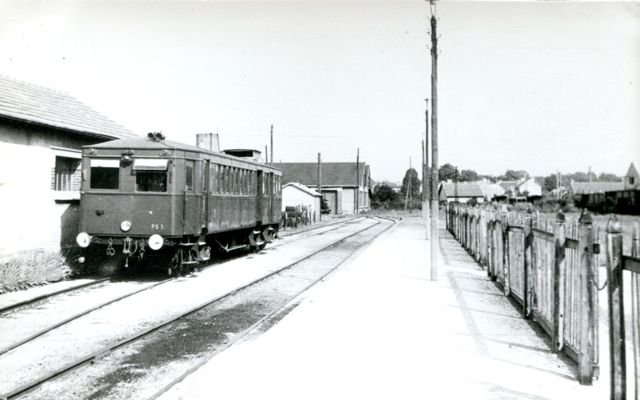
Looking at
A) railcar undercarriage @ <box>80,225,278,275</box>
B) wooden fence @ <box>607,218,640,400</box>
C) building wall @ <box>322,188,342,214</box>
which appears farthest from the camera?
building wall @ <box>322,188,342,214</box>

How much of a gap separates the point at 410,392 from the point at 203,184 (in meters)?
9.60

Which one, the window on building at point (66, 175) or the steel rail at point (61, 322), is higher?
the window on building at point (66, 175)

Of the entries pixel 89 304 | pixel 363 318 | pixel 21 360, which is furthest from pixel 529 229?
pixel 89 304

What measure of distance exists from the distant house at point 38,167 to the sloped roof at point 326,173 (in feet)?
181

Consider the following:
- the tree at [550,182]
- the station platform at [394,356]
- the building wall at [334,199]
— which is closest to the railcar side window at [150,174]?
the station platform at [394,356]

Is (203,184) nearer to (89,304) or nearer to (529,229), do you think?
(89,304)

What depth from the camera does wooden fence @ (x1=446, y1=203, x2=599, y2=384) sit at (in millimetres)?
5090

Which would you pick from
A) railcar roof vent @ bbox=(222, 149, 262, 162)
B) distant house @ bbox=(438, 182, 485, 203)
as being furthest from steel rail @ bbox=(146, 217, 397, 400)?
distant house @ bbox=(438, 182, 485, 203)

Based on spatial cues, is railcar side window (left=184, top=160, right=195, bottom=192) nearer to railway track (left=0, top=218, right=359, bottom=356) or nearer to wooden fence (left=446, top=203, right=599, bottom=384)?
railway track (left=0, top=218, right=359, bottom=356)

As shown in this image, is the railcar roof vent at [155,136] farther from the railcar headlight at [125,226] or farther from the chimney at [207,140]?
the chimney at [207,140]

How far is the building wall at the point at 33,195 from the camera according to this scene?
1155 cm

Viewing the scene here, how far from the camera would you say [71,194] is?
1373 centimetres

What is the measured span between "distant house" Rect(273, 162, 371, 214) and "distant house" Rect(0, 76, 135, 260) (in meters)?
52.4

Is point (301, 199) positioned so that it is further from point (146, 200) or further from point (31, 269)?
point (31, 269)
